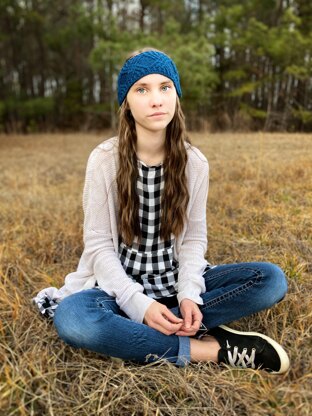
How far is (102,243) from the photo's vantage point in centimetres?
149

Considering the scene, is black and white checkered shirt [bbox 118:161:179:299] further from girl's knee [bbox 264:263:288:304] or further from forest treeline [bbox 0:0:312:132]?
forest treeline [bbox 0:0:312:132]

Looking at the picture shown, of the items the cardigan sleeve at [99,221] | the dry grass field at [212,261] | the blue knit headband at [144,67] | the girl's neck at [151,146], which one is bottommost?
the dry grass field at [212,261]

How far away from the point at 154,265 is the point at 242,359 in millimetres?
433

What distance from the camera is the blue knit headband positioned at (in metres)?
1.41

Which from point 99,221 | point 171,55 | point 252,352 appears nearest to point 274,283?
point 252,352

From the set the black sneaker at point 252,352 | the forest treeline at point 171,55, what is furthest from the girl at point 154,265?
the forest treeline at point 171,55

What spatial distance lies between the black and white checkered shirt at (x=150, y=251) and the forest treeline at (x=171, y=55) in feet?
16.3

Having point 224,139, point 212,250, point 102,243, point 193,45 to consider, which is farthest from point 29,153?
point 102,243

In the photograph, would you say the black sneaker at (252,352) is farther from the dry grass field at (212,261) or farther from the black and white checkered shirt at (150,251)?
the black and white checkered shirt at (150,251)

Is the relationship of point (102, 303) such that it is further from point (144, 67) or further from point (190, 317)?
point (144, 67)

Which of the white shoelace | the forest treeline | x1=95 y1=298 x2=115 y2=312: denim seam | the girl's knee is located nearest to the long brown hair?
x1=95 y1=298 x2=115 y2=312: denim seam

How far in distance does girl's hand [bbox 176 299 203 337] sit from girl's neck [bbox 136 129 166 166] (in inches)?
20.1

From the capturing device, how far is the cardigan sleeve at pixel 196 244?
1467 mm

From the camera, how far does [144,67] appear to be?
1.40 metres
